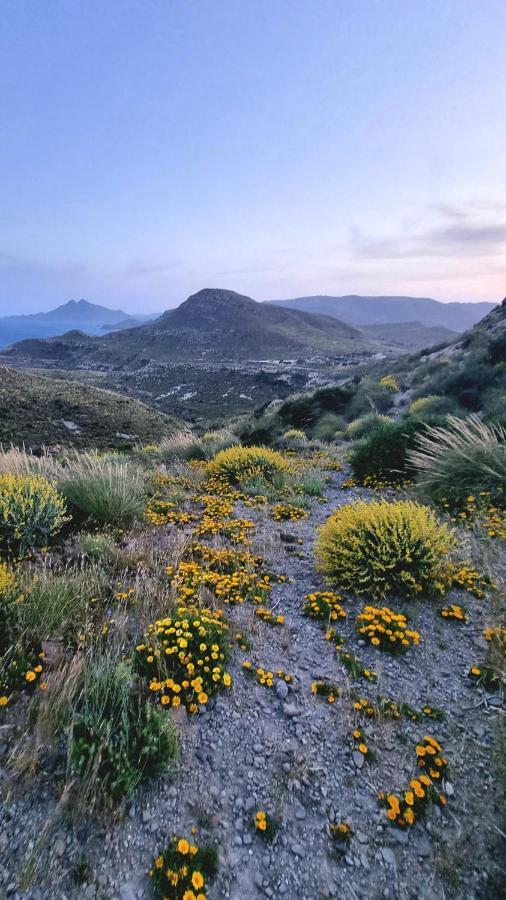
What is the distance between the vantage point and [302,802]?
7.59 ft

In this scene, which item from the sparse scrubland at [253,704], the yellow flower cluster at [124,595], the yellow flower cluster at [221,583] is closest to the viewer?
the sparse scrubland at [253,704]

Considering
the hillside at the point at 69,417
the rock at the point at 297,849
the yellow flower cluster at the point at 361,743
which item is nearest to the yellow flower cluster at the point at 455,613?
the yellow flower cluster at the point at 361,743

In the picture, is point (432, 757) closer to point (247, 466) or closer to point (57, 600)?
point (57, 600)

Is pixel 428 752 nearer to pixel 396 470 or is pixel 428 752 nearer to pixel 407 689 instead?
pixel 407 689

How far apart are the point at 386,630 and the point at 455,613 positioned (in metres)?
0.72

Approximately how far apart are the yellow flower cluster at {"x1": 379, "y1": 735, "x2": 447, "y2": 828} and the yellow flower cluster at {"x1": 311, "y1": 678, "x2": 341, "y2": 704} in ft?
2.10

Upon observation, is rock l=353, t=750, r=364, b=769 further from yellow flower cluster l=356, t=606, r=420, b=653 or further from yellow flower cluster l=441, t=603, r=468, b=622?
yellow flower cluster l=441, t=603, r=468, b=622

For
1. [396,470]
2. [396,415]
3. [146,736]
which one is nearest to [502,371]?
[396,415]

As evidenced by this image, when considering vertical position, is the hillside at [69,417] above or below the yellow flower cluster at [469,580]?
below

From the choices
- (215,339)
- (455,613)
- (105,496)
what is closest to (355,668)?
(455,613)

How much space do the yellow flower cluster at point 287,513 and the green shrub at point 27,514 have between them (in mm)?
2971

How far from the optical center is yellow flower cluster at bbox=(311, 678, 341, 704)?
298 centimetres

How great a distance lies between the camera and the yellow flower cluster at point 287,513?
6.27 metres

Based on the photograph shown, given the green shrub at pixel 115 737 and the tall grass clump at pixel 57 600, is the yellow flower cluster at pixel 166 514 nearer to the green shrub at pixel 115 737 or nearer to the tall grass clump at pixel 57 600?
→ the tall grass clump at pixel 57 600
